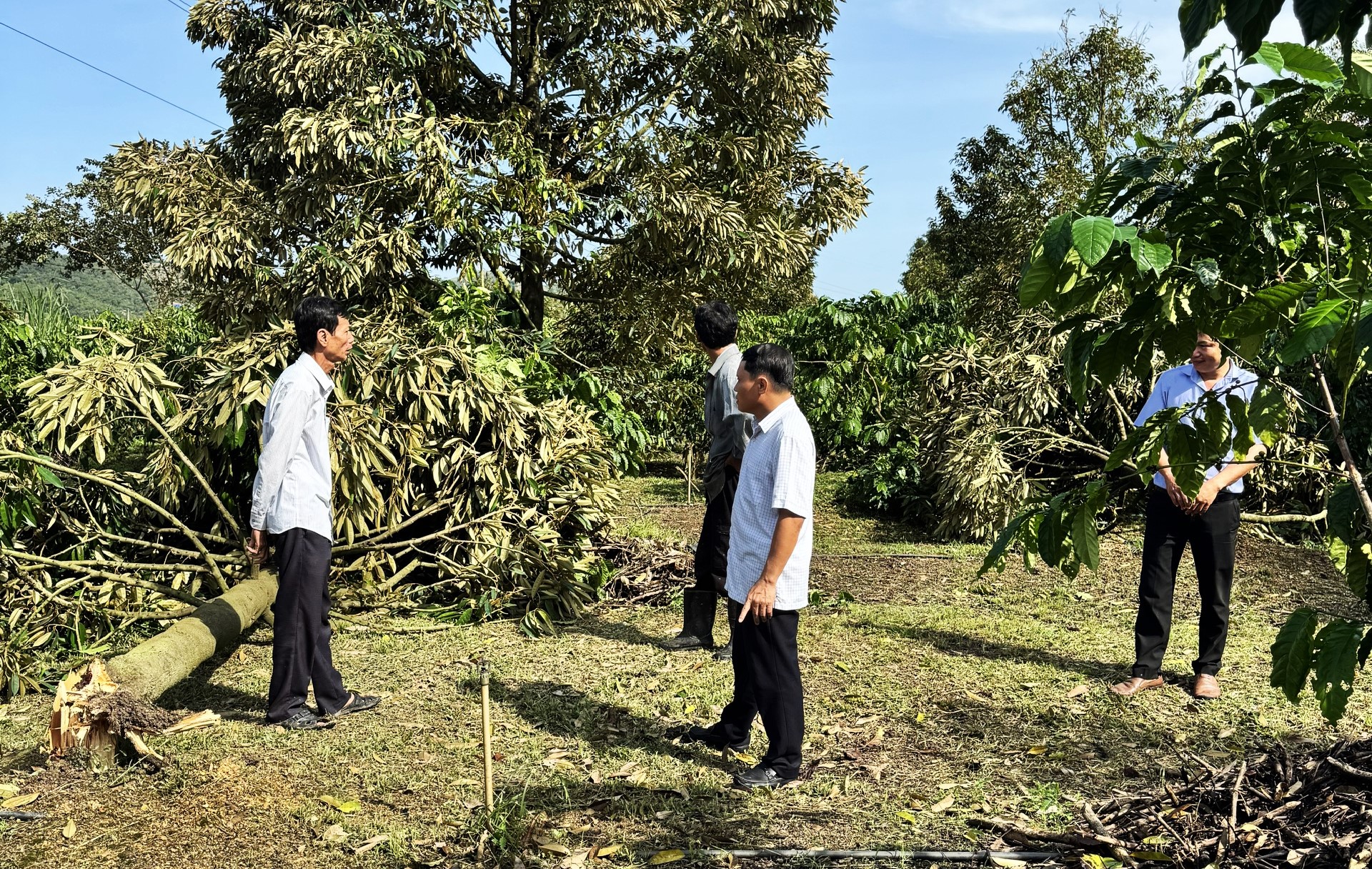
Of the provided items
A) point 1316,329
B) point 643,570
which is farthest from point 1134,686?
point 1316,329

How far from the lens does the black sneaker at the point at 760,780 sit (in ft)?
13.2

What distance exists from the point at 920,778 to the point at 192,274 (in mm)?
9417

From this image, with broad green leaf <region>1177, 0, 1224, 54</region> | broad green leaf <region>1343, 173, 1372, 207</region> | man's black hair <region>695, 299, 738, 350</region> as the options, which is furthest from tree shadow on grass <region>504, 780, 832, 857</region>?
broad green leaf <region>1177, 0, 1224, 54</region>

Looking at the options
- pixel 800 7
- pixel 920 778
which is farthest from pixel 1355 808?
pixel 800 7

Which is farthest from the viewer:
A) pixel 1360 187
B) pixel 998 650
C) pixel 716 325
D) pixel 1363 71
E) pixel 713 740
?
pixel 998 650

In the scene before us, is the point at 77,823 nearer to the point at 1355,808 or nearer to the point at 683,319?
the point at 1355,808

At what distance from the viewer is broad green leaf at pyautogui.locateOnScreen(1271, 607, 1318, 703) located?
2.16 m

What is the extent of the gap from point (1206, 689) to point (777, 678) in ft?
8.04

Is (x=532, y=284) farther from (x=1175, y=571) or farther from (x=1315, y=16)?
(x=1315, y=16)

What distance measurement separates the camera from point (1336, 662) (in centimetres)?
204

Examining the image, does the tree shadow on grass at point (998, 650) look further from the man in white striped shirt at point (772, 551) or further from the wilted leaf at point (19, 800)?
the wilted leaf at point (19, 800)

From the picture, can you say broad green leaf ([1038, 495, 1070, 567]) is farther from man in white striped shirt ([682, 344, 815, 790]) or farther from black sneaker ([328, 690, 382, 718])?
black sneaker ([328, 690, 382, 718])

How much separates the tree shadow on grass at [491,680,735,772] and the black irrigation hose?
74 centimetres

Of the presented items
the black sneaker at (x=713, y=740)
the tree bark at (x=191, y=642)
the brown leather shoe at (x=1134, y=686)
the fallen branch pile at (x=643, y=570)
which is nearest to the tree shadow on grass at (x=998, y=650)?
the brown leather shoe at (x=1134, y=686)
